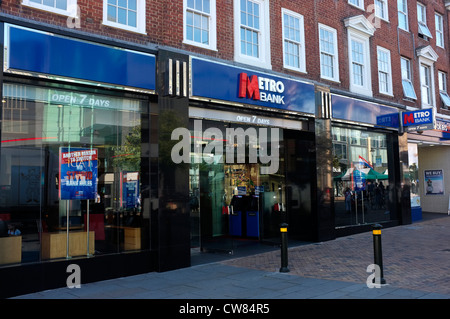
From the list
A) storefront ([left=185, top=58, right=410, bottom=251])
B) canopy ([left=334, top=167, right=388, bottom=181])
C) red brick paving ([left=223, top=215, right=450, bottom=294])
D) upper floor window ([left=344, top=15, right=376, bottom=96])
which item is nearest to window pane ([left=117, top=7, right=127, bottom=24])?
storefront ([left=185, top=58, right=410, bottom=251])

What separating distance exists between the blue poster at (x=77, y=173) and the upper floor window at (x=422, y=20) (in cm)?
1691

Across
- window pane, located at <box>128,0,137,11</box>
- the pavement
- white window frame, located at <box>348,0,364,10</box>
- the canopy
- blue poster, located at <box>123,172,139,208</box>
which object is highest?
white window frame, located at <box>348,0,364,10</box>

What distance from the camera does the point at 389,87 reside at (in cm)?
1667

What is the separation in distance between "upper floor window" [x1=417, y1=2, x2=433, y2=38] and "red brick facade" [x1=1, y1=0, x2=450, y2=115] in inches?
8.9

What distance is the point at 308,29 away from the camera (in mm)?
13242

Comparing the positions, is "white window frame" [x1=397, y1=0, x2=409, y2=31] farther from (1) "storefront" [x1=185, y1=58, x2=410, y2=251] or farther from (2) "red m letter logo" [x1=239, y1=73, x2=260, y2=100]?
(2) "red m letter logo" [x1=239, y1=73, x2=260, y2=100]

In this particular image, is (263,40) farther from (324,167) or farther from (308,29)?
(324,167)

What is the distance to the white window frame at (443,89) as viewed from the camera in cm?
1992

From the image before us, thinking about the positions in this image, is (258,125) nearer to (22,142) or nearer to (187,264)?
(187,264)

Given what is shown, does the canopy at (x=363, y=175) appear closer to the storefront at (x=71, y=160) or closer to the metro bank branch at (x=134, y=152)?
the metro bank branch at (x=134, y=152)

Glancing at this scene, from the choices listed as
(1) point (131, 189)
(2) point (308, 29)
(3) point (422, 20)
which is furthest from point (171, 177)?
(3) point (422, 20)

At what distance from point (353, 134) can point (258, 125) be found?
15.9 ft

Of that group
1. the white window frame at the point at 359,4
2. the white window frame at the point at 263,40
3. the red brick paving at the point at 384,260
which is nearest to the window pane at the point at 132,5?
the white window frame at the point at 263,40

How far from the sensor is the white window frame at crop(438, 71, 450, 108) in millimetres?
19925
